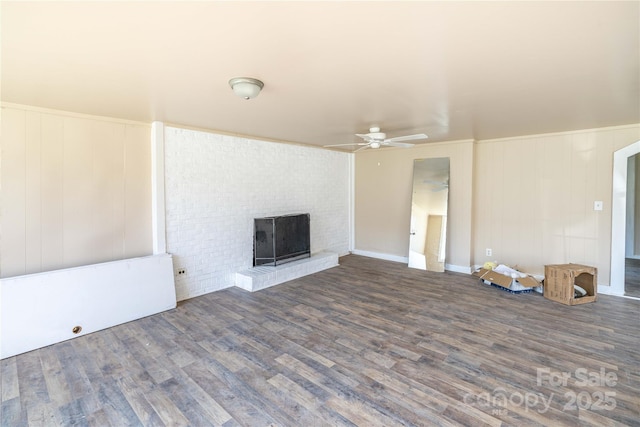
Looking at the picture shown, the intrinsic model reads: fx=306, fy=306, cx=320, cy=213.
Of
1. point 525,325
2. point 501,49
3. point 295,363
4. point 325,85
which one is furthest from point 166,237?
point 525,325

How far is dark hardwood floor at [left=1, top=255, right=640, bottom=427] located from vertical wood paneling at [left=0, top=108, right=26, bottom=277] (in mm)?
945

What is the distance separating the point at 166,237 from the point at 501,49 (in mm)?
3961

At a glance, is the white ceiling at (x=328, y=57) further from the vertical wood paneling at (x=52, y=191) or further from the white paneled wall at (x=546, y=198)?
the white paneled wall at (x=546, y=198)

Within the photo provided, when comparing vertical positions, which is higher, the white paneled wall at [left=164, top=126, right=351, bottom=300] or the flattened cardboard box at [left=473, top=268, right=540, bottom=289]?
the white paneled wall at [left=164, top=126, right=351, bottom=300]

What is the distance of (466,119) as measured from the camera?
11.9 ft

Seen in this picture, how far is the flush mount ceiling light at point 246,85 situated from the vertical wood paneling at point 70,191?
6.99ft

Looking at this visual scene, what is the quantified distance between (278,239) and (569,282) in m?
3.98

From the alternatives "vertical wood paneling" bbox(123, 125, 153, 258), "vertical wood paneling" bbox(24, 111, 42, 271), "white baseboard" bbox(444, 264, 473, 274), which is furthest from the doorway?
"vertical wood paneling" bbox(24, 111, 42, 271)

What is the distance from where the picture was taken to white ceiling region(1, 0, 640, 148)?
4.80ft

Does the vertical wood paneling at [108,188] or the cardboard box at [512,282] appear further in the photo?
the cardboard box at [512,282]

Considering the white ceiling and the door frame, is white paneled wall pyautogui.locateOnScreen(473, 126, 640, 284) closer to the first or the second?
the door frame

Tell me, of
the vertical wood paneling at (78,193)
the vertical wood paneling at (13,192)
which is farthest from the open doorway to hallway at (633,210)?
the vertical wood paneling at (13,192)

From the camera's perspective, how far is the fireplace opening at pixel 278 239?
479 cm

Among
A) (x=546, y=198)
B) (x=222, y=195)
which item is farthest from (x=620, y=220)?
(x=222, y=195)
